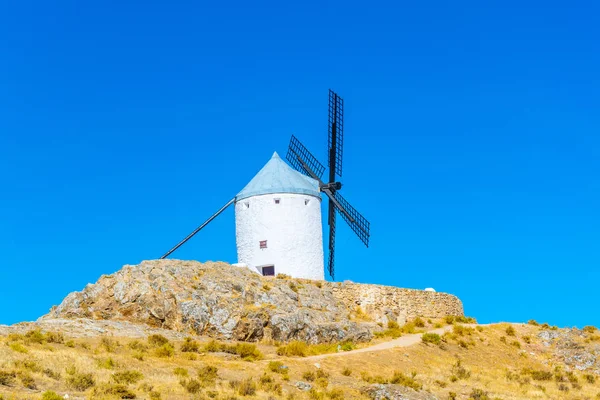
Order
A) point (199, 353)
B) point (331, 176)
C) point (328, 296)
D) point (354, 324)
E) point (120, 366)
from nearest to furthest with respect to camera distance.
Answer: point (120, 366) → point (199, 353) → point (354, 324) → point (328, 296) → point (331, 176)

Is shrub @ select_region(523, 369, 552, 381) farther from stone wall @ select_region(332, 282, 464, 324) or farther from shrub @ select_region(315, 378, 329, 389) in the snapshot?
shrub @ select_region(315, 378, 329, 389)

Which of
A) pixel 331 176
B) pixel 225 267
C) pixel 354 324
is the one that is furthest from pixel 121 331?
pixel 331 176

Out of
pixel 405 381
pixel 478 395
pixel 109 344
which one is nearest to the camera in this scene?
pixel 109 344

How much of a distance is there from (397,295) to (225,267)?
11312mm

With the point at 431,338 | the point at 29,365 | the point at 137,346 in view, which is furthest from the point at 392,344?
the point at 29,365

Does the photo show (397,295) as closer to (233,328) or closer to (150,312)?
(233,328)

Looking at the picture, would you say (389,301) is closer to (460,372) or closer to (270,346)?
(460,372)

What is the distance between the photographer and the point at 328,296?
49.5m

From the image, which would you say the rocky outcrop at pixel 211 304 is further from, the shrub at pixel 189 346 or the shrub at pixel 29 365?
the shrub at pixel 29 365

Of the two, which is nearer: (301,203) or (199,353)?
(199,353)

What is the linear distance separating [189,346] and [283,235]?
583 inches

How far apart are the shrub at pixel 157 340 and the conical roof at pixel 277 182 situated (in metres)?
16.2

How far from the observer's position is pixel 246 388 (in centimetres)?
3141

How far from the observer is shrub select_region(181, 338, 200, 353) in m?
38.0
